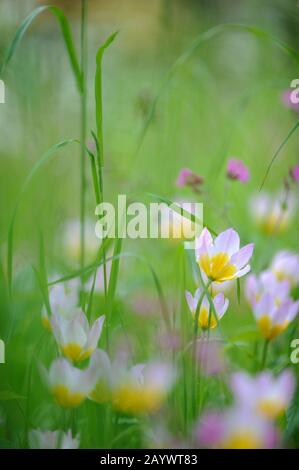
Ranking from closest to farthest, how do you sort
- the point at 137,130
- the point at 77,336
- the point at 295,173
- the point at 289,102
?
the point at 77,336 → the point at 295,173 → the point at 289,102 → the point at 137,130

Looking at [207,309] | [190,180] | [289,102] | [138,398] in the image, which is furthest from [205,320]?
[289,102]

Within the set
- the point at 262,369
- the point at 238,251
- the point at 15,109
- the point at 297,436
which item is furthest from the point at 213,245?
the point at 15,109

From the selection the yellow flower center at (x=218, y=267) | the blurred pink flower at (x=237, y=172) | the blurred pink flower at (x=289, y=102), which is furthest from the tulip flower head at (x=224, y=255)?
the blurred pink flower at (x=289, y=102)

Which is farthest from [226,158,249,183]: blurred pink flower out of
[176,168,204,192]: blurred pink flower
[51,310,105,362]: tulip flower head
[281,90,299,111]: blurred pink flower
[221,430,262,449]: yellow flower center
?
[221,430,262,449]: yellow flower center

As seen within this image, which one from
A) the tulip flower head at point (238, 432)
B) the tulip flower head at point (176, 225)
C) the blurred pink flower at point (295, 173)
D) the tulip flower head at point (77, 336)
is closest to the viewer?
the tulip flower head at point (238, 432)

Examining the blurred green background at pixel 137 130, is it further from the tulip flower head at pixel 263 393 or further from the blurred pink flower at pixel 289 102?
the tulip flower head at pixel 263 393

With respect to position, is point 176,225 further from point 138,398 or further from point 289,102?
point 138,398
